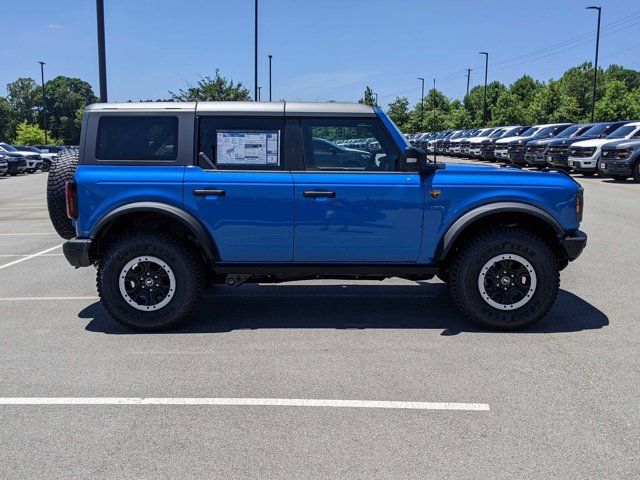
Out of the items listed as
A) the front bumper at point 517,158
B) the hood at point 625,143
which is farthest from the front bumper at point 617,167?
the front bumper at point 517,158

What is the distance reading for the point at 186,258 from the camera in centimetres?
555

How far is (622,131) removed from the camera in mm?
21750

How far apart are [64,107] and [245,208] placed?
136275 millimetres

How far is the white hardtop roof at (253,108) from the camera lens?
18.2ft

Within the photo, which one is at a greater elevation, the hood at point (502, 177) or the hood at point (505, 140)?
the hood at point (505, 140)

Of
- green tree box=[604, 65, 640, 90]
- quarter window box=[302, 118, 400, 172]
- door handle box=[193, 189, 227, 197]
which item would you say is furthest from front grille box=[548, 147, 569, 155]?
green tree box=[604, 65, 640, 90]

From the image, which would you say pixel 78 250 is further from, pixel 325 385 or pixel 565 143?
pixel 565 143

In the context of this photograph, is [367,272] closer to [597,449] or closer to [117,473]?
[597,449]

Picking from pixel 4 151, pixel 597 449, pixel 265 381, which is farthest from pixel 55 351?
pixel 4 151

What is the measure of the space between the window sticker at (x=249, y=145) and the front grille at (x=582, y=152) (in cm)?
1865

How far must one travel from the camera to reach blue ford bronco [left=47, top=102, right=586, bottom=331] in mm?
5434

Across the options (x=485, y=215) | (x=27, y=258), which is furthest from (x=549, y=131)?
(x=485, y=215)

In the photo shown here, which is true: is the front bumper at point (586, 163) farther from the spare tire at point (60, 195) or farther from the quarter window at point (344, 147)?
the spare tire at point (60, 195)

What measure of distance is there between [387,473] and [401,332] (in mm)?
2443
